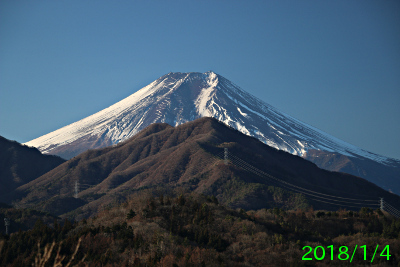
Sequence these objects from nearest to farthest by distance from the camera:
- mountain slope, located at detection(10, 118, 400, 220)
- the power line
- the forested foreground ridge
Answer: the forested foreground ridge
mountain slope, located at detection(10, 118, 400, 220)
the power line

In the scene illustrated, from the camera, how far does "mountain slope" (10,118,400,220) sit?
141875 mm

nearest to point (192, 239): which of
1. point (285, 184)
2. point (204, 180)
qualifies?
point (204, 180)

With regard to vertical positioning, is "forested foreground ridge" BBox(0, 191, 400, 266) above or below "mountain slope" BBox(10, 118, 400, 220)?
below

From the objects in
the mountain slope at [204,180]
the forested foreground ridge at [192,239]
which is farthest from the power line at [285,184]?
the forested foreground ridge at [192,239]

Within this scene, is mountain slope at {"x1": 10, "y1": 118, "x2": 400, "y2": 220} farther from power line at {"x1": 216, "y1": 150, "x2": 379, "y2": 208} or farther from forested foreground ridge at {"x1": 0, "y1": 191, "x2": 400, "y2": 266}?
forested foreground ridge at {"x1": 0, "y1": 191, "x2": 400, "y2": 266}

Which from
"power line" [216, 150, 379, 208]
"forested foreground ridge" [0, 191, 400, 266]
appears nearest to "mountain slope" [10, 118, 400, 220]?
"power line" [216, 150, 379, 208]

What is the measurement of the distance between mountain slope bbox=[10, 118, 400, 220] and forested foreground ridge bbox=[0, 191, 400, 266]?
217 feet

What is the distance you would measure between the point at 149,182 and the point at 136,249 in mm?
116533

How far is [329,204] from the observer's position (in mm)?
145125

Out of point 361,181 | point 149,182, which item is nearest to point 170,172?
point 149,182

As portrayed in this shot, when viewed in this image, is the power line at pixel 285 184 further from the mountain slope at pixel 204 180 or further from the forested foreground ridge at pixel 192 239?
the forested foreground ridge at pixel 192 239

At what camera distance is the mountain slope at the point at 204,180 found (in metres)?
142

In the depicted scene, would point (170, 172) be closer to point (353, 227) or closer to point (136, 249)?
point (353, 227)

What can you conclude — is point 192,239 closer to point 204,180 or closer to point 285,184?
point 204,180
